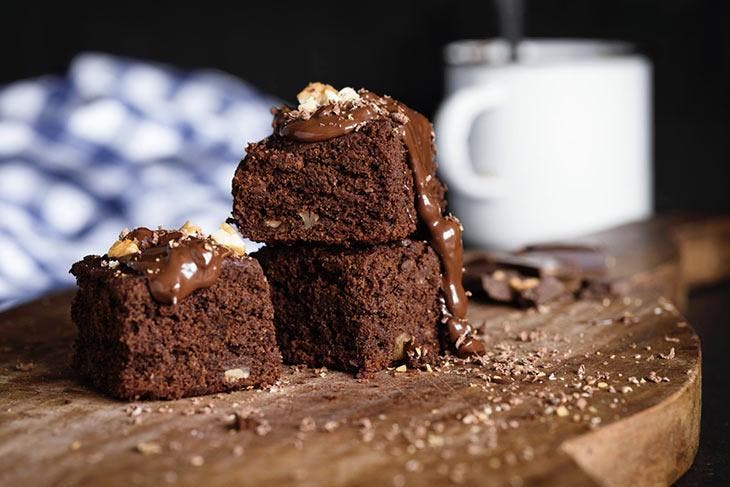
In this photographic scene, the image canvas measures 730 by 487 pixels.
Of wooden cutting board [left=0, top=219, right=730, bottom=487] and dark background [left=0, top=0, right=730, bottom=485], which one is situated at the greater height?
dark background [left=0, top=0, right=730, bottom=485]

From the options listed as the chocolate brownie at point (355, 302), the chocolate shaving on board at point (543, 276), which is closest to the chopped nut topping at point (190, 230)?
the chocolate brownie at point (355, 302)

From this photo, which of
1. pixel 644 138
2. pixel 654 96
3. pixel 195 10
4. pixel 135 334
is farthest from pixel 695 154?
pixel 135 334

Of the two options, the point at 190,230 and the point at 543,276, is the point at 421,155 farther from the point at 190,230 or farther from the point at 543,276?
the point at 543,276

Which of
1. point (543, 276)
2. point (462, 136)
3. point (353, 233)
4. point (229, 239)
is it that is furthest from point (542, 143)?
point (229, 239)

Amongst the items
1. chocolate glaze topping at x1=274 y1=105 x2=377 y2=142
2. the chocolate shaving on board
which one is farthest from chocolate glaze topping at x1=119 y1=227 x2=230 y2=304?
the chocolate shaving on board

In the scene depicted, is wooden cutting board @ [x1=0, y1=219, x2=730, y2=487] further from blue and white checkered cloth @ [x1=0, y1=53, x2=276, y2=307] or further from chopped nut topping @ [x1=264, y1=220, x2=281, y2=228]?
blue and white checkered cloth @ [x1=0, y1=53, x2=276, y2=307]

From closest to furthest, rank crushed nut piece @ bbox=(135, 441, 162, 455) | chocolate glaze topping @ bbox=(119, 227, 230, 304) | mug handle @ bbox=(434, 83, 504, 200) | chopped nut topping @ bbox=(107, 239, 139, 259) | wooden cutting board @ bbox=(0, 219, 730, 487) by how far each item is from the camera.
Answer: wooden cutting board @ bbox=(0, 219, 730, 487), crushed nut piece @ bbox=(135, 441, 162, 455), chocolate glaze topping @ bbox=(119, 227, 230, 304), chopped nut topping @ bbox=(107, 239, 139, 259), mug handle @ bbox=(434, 83, 504, 200)
